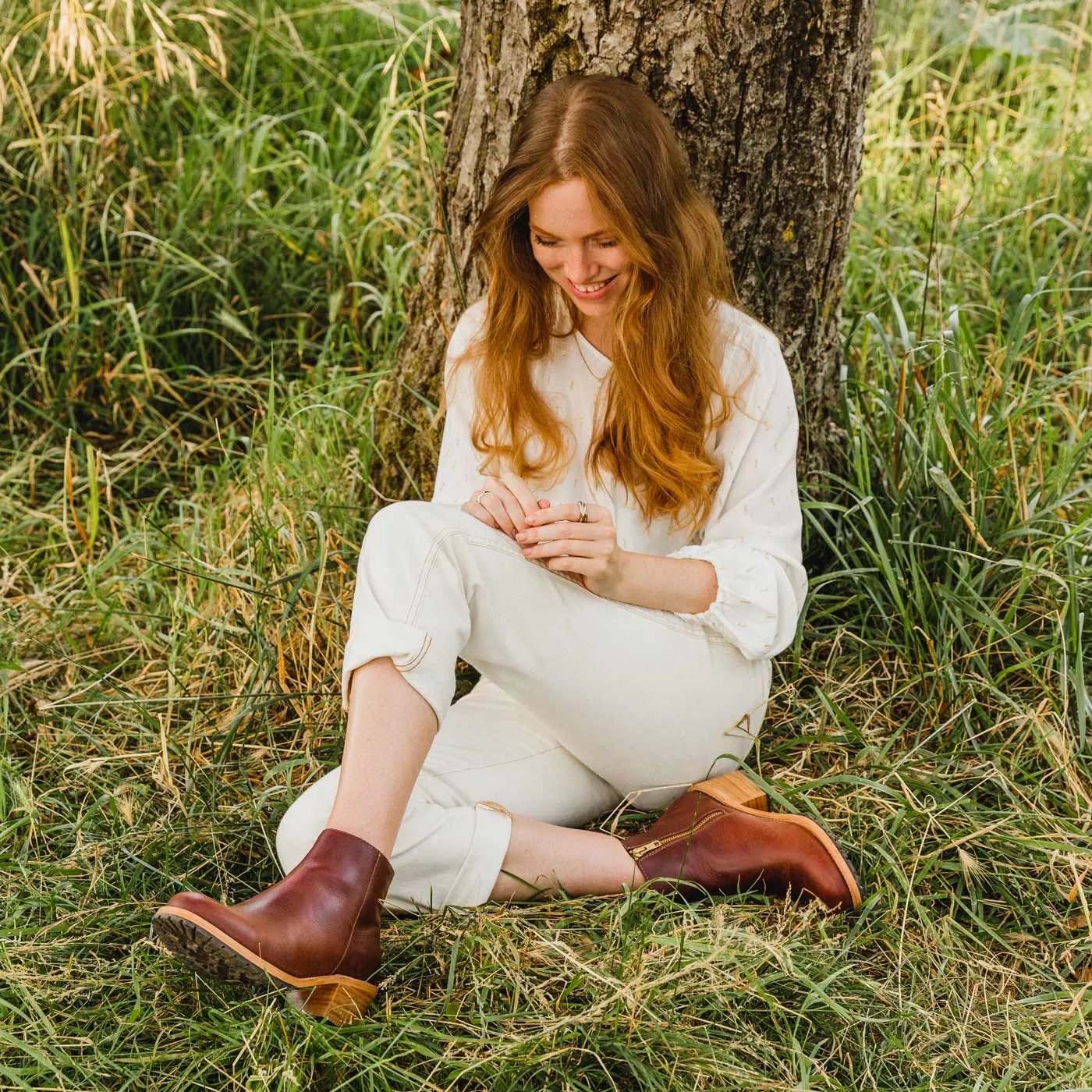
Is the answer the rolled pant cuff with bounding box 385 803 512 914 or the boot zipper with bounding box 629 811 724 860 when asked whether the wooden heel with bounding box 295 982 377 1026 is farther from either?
the boot zipper with bounding box 629 811 724 860

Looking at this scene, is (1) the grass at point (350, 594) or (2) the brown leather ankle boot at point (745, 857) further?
(2) the brown leather ankle boot at point (745, 857)

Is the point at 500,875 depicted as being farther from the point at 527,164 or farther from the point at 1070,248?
the point at 1070,248

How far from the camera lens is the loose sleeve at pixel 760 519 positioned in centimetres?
217

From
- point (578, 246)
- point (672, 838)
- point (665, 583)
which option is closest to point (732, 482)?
point (665, 583)

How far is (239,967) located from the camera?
1.75m

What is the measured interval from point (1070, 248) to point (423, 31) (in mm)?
2174

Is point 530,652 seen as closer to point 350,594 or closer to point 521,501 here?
point 521,501

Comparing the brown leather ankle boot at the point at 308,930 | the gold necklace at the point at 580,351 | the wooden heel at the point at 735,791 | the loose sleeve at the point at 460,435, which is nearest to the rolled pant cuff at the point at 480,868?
the brown leather ankle boot at the point at 308,930

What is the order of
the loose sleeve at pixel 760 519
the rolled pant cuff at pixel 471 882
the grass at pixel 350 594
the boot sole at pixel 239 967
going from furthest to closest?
the loose sleeve at pixel 760 519 → the rolled pant cuff at pixel 471 882 → the grass at pixel 350 594 → the boot sole at pixel 239 967

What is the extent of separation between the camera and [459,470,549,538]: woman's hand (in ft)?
6.88

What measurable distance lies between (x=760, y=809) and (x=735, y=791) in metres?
0.07

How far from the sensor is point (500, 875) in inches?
82.4

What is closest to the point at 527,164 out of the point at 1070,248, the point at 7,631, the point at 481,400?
the point at 481,400

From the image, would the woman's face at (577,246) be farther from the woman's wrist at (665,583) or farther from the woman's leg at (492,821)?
the woman's leg at (492,821)
